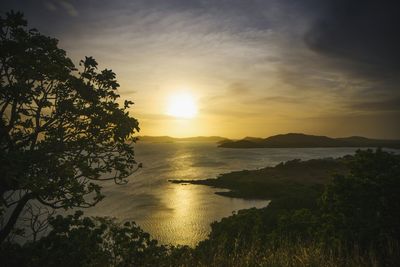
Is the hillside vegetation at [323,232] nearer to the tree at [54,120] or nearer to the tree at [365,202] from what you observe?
the tree at [365,202]

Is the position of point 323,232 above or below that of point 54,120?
below

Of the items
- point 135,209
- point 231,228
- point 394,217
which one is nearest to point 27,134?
point 394,217

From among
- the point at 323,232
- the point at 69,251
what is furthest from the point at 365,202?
the point at 69,251

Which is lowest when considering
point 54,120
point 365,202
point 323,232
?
point 323,232

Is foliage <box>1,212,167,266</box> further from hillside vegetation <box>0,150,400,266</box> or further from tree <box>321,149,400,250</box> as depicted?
tree <box>321,149,400,250</box>

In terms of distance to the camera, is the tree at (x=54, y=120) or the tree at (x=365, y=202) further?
the tree at (x=365, y=202)

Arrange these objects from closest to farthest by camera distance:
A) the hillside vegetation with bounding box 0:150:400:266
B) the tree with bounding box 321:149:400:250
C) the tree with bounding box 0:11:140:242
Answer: the tree with bounding box 0:11:140:242 → the hillside vegetation with bounding box 0:150:400:266 → the tree with bounding box 321:149:400:250

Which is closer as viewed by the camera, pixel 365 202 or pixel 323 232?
pixel 365 202

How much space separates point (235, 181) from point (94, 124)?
8492cm

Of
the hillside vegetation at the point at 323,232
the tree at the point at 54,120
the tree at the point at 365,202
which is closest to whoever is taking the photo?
the tree at the point at 54,120

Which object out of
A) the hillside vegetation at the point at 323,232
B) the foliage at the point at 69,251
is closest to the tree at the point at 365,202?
the hillside vegetation at the point at 323,232

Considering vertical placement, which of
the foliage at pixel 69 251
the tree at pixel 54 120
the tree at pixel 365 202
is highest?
the tree at pixel 54 120

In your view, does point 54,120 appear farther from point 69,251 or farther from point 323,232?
point 323,232

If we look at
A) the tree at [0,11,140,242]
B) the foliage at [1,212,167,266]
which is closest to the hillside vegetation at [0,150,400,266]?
the foliage at [1,212,167,266]
